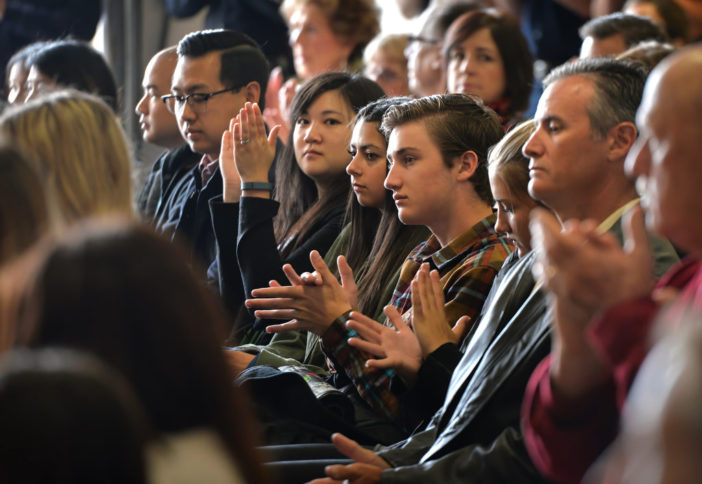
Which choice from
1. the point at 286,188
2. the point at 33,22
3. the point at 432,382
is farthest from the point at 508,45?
the point at 33,22

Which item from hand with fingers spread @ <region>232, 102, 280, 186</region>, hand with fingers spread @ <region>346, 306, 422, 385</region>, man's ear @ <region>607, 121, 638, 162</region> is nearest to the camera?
man's ear @ <region>607, 121, 638, 162</region>

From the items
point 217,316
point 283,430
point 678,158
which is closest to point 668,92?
point 678,158

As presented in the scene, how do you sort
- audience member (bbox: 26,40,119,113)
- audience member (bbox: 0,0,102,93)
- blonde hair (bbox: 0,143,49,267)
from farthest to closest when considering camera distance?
1. audience member (bbox: 0,0,102,93)
2. audience member (bbox: 26,40,119,113)
3. blonde hair (bbox: 0,143,49,267)

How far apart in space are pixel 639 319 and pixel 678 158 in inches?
7.3

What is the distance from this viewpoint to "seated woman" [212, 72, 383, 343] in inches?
105

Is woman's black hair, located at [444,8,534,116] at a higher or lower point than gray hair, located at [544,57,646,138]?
lower

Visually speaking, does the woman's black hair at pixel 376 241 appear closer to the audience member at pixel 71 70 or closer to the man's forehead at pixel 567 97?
the man's forehead at pixel 567 97

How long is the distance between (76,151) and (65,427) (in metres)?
1.01

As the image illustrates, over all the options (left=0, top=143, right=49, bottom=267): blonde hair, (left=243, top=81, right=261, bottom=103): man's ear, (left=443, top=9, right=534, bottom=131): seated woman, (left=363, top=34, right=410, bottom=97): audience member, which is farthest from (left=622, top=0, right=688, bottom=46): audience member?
(left=0, top=143, right=49, bottom=267): blonde hair

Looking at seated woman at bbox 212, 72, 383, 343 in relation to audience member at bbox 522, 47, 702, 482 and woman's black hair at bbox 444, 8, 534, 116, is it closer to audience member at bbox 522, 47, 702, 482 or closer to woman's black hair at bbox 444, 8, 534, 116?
woman's black hair at bbox 444, 8, 534, 116

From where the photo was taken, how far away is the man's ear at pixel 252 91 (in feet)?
10.8

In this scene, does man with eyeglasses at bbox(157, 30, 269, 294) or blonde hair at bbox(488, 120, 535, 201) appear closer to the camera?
blonde hair at bbox(488, 120, 535, 201)

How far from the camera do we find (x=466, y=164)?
241 centimetres

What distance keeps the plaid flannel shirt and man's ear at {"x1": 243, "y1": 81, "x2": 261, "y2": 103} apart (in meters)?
1.15
